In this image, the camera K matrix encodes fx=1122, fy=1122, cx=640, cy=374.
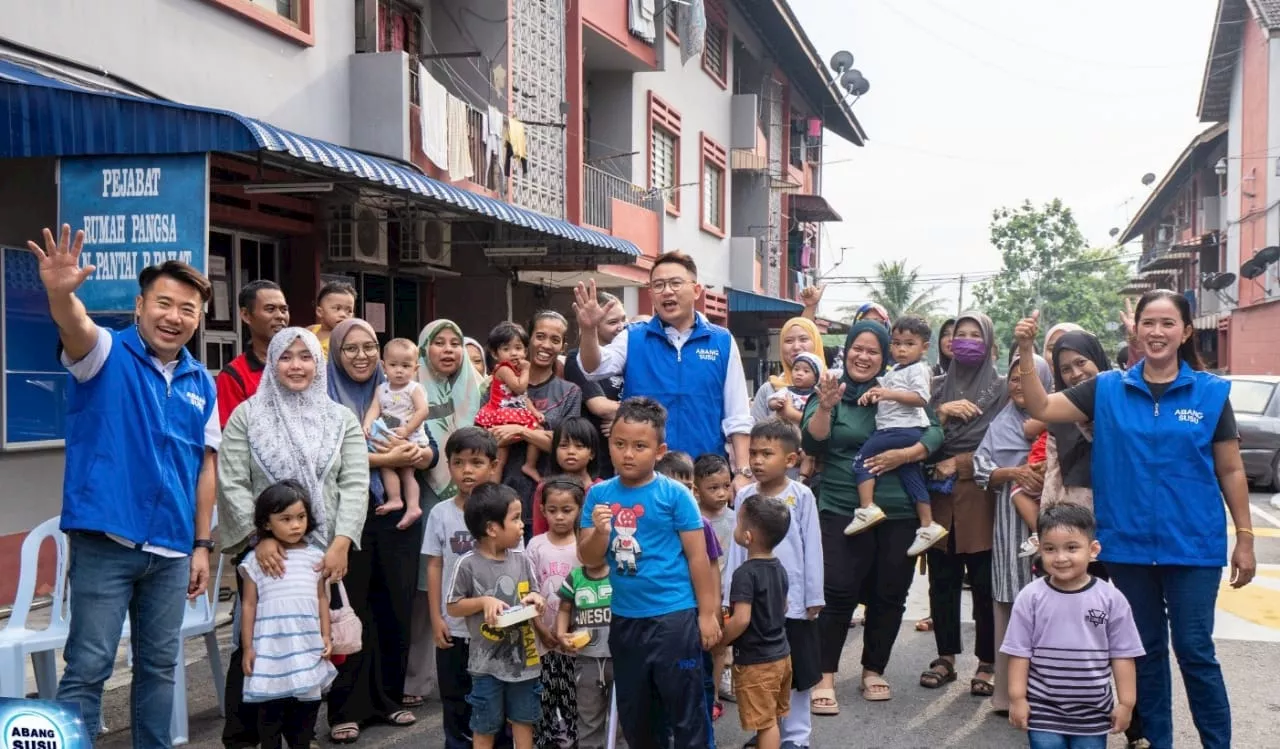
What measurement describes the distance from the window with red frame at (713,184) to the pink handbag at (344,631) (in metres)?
18.2

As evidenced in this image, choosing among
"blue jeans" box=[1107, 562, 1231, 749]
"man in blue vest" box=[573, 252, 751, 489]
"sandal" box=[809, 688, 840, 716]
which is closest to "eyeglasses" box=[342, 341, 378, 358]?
"man in blue vest" box=[573, 252, 751, 489]

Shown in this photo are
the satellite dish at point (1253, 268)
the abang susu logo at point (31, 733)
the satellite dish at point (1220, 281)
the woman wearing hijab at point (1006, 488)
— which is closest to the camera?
the abang susu logo at point (31, 733)

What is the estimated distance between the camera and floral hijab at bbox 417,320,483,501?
18.8 ft

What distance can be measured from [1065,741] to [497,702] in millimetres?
2170

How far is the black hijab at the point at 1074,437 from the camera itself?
16.3 ft

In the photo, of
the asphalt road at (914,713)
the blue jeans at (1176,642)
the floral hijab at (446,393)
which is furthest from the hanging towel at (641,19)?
the blue jeans at (1176,642)

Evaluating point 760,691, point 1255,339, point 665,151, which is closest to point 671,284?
Answer: point 760,691

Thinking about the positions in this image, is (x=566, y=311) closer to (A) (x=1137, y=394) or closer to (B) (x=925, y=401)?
(B) (x=925, y=401)

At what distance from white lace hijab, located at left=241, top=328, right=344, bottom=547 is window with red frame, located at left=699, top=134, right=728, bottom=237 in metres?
18.0

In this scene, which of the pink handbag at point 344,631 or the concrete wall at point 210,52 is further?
the concrete wall at point 210,52

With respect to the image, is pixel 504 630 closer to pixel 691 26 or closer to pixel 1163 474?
pixel 1163 474

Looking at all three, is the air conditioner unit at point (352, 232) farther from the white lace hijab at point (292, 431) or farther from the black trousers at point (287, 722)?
the black trousers at point (287, 722)

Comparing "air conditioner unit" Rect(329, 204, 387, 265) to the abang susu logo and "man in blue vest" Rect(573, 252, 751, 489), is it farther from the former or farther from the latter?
the abang susu logo

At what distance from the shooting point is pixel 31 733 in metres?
2.86
